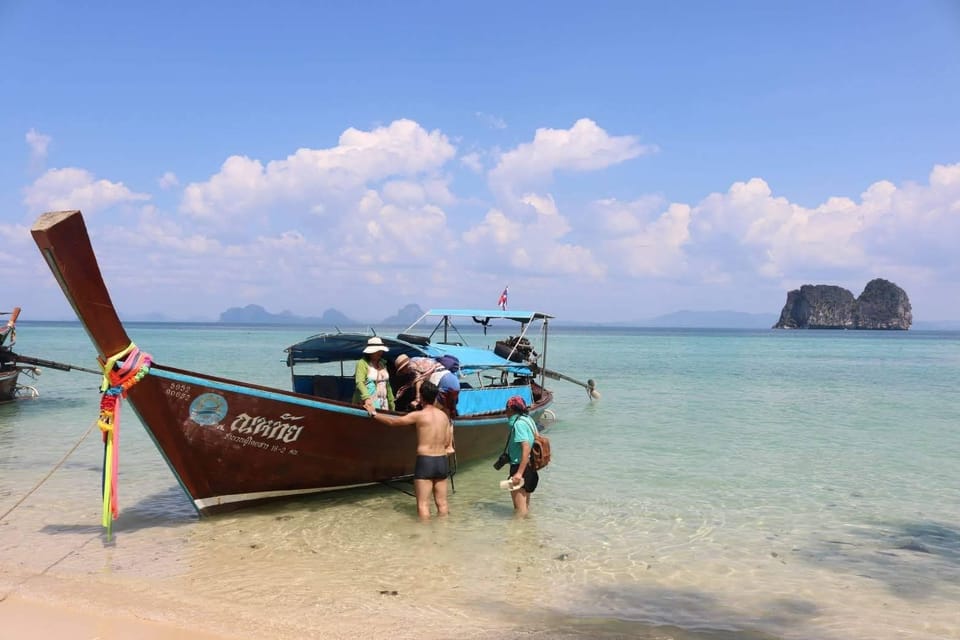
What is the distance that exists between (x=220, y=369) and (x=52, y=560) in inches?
1178

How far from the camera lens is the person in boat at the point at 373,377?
859cm

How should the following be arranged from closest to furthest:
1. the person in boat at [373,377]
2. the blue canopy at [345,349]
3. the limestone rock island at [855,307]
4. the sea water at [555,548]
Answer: the sea water at [555,548], the person in boat at [373,377], the blue canopy at [345,349], the limestone rock island at [855,307]

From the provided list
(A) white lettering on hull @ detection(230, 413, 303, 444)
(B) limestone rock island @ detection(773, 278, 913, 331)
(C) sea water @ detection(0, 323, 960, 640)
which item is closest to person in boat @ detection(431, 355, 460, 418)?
(C) sea water @ detection(0, 323, 960, 640)

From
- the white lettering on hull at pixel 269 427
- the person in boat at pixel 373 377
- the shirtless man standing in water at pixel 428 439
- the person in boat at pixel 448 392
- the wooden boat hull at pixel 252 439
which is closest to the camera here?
→ the wooden boat hull at pixel 252 439

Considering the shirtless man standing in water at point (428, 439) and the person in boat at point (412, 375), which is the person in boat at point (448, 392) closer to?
the shirtless man standing in water at point (428, 439)

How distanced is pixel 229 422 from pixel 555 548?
4.00m

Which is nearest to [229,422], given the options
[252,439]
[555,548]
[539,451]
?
[252,439]

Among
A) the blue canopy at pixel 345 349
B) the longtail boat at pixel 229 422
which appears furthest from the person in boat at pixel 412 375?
the longtail boat at pixel 229 422

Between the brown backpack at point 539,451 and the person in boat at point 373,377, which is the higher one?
the person in boat at point 373,377

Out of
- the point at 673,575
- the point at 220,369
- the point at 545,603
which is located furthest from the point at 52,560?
the point at 220,369

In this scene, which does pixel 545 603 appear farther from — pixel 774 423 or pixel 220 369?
pixel 220 369

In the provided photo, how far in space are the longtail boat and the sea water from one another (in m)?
0.42

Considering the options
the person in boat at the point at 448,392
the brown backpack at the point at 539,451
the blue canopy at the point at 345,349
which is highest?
the blue canopy at the point at 345,349

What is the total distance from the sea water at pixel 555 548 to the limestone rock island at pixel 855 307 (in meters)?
177
